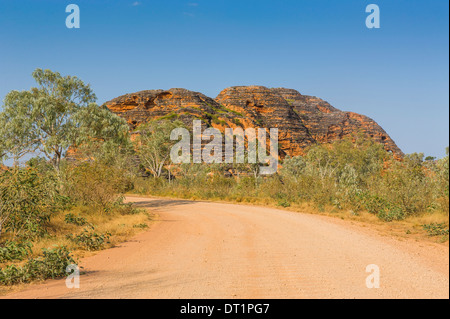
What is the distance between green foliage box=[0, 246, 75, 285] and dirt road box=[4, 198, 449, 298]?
38 centimetres

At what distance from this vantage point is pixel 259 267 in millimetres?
6430

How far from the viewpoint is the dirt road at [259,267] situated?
4.86 m

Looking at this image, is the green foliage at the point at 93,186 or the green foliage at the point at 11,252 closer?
the green foliage at the point at 11,252

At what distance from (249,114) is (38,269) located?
356 feet

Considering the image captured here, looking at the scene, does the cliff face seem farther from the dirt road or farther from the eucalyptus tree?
the dirt road

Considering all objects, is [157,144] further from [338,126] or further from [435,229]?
[338,126]
